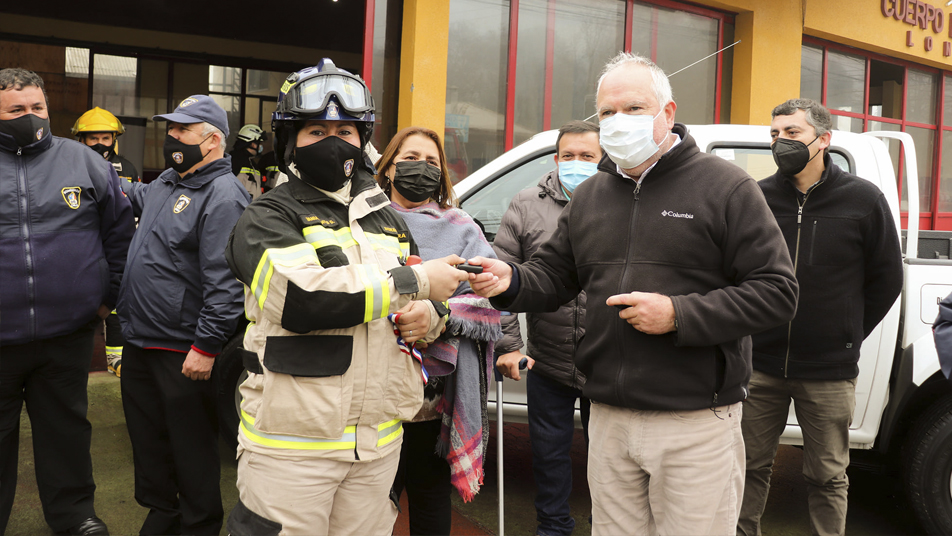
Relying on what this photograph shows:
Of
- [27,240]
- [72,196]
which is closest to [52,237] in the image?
[27,240]

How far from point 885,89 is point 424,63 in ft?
31.4

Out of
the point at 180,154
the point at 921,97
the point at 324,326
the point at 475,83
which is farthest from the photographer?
the point at 921,97

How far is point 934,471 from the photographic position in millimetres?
3867

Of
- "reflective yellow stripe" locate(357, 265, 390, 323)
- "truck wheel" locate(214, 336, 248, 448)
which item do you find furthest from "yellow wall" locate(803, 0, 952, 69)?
"reflective yellow stripe" locate(357, 265, 390, 323)

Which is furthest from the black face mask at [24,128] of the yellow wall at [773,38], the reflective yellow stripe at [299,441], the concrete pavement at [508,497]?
the yellow wall at [773,38]

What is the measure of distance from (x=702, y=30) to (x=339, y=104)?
31.2 ft

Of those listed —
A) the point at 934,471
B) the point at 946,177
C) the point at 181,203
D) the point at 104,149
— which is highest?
the point at 946,177

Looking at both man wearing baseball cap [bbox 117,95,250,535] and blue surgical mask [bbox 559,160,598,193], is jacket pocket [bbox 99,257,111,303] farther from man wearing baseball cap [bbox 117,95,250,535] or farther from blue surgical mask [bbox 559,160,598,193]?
blue surgical mask [bbox 559,160,598,193]

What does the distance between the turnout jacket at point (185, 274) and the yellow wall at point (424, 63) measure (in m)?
4.46

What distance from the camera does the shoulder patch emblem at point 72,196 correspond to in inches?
139

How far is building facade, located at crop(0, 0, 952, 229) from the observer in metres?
8.32

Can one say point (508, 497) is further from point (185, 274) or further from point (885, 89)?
point (885, 89)

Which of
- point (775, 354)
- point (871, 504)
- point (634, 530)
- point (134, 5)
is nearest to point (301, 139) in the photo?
point (634, 530)

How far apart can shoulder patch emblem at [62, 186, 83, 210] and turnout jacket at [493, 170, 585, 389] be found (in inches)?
79.7
